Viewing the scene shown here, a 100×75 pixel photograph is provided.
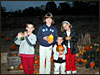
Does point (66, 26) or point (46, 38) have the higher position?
point (66, 26)

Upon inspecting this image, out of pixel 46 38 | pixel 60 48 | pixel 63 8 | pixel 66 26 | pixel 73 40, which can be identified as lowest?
pixel 60 48

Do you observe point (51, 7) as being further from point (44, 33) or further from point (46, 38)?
point (46, 38)

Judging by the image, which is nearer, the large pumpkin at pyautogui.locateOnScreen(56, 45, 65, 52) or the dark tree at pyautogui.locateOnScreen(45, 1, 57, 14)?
the large pumpkin at pyautogui.locateOnScreen(56, 45, 65, 52)

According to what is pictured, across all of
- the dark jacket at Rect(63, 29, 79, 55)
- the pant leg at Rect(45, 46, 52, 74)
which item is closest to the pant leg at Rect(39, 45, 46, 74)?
the pant leg at Rect(45, 46, 52, 74)

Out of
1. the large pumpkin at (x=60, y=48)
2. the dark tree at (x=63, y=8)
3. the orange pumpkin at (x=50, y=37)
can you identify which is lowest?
the large pumpkin at (x=60, y=48)

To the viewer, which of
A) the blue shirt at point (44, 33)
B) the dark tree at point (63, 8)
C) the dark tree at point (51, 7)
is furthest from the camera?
the dark tree at point (63, 8)

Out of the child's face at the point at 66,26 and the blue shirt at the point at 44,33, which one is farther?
the child's face at the point at 66,26

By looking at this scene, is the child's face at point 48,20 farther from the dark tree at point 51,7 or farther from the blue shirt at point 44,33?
the dark tree at point 51,7

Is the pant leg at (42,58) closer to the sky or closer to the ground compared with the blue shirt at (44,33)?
closer to the ground

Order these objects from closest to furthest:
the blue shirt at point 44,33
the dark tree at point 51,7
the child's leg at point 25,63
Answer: the blue shirt at point 44,33
the child's leg at point 25,63
the dark tree at point 51,7

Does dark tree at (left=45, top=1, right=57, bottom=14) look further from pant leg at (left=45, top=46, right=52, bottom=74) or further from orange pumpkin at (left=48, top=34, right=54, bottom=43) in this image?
pant leg at (left=45, top=46, right=52, bottom=74)

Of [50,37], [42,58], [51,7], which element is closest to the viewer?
[50,37]

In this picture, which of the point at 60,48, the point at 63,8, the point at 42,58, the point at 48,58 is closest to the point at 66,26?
the point at 60,48

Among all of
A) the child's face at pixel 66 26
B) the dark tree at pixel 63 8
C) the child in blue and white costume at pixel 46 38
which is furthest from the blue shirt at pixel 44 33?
the dark tree at pixel 63 8
